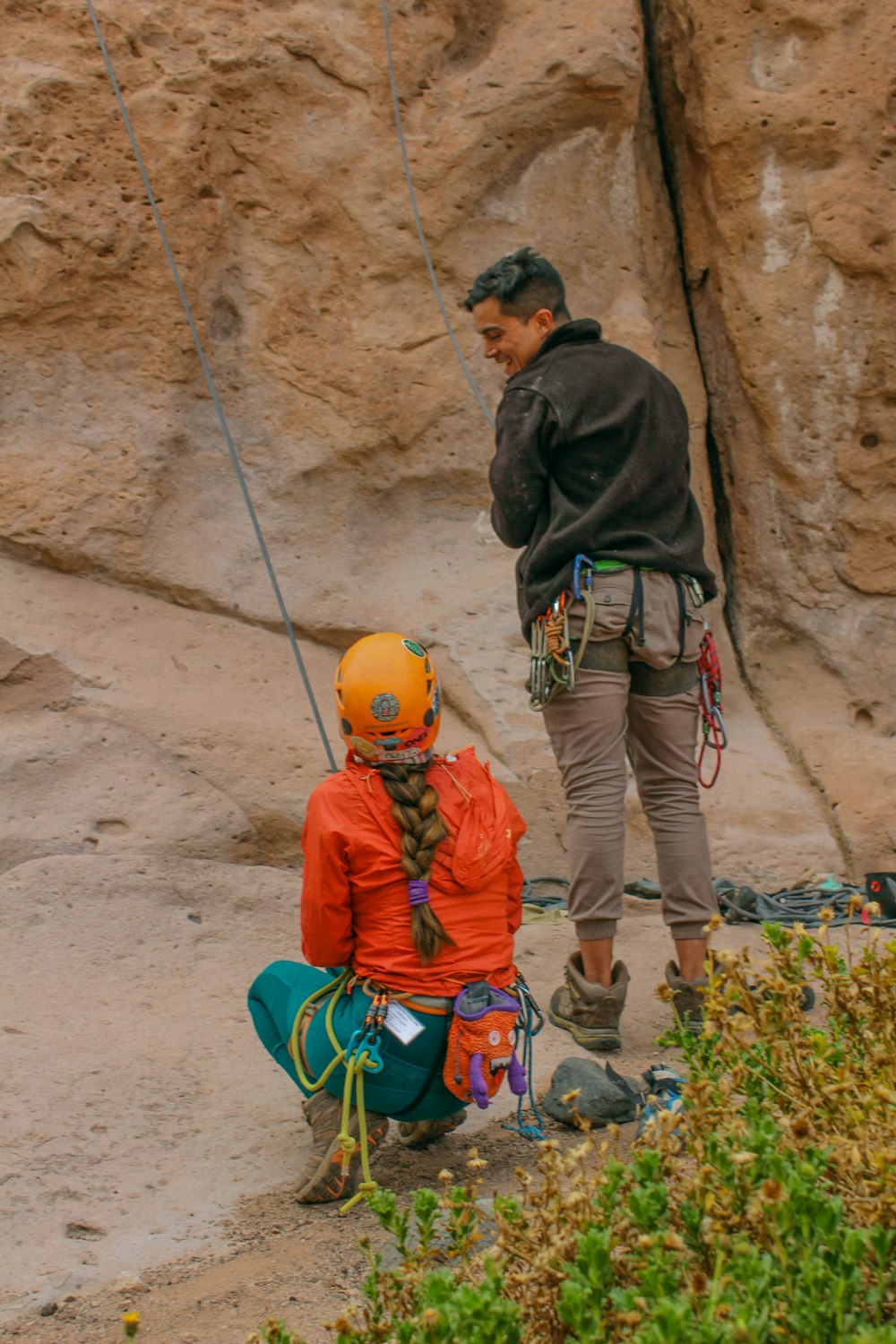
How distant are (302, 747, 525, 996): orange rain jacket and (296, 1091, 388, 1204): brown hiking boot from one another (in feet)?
0.91

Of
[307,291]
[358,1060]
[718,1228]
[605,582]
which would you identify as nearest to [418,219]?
[307,291]

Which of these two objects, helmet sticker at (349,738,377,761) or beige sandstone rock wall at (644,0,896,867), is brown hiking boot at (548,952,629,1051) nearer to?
helmet sticker at (349,738,377,761)

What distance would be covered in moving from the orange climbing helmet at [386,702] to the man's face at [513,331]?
108cm

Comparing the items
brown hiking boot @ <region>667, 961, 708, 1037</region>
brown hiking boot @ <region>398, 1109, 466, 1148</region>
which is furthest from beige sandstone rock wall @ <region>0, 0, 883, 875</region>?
brown hiking boot @ <region>398, 1109, 466, 1148</region>

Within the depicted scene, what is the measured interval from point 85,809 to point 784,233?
3697 millimetres

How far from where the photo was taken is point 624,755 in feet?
10.9

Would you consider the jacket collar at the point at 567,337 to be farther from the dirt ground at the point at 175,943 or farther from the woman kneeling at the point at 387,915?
the dirt ground at the point at 175,943

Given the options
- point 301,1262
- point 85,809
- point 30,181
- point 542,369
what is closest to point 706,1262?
point 301,1262

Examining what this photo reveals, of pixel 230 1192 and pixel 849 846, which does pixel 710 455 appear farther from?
pixel 230 1192

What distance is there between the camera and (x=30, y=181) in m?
5.07

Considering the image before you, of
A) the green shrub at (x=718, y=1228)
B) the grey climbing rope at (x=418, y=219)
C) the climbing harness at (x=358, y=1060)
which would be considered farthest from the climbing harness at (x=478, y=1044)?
the grey climbing rope at (x=418, y=219)

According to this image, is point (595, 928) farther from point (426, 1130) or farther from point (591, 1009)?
point (426, 1130)

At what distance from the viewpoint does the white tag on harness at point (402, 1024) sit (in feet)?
8.22

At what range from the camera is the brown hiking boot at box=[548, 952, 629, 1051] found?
3.28 m
